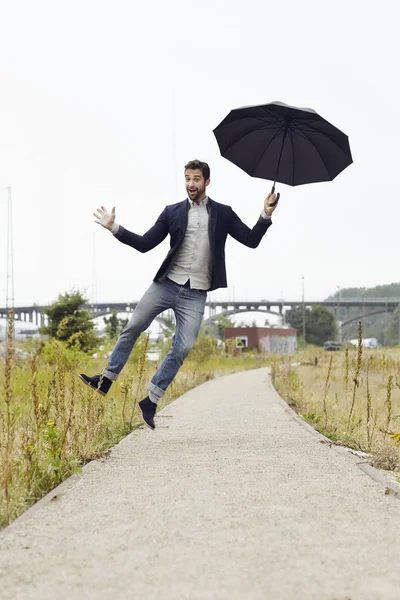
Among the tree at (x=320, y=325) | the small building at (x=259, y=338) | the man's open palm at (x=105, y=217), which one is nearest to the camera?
the man's open palm at (x=105, y=217)

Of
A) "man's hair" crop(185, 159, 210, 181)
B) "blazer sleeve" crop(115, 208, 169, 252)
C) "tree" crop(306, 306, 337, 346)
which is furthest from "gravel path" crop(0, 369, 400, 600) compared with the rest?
"tree" crop(306, 306, 337, 346)

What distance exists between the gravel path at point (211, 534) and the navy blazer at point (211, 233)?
1.46 metres

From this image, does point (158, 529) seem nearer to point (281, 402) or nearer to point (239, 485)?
point (239, 485)

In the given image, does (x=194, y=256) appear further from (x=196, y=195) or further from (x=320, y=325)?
(x=320, y=325)

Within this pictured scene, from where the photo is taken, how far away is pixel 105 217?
5.16 m

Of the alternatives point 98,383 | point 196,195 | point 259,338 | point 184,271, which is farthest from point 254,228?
point 259,338

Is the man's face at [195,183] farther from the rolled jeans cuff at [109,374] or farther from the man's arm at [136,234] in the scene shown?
the rolled jeans cuff at [109,374]

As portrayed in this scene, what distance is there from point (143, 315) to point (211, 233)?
30.8 inches

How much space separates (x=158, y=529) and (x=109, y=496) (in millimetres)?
698

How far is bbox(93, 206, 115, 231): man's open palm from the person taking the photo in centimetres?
514

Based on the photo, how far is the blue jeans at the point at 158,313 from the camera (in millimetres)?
5441

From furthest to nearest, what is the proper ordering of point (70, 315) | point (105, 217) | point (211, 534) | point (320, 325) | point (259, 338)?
point (320, 325) → point (259, 338) → point (70, 315) → point (105, 217) → point (211, 534)

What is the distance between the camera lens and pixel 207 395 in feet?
36.9

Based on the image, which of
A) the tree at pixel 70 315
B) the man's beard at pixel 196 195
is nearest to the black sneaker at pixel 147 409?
the man's beard at pixel 196 195
